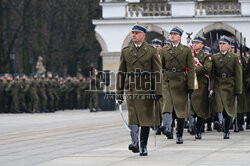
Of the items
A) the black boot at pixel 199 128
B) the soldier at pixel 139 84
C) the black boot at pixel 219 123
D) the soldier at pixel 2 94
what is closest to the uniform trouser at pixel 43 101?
the soldier at pixel 2 94

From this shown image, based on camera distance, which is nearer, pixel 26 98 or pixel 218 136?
pixel 218 136

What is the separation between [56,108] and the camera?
36.6 m

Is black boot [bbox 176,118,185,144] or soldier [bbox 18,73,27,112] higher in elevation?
soldier [bbox 18,73,27,112]

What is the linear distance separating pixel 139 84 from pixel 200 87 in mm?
4331

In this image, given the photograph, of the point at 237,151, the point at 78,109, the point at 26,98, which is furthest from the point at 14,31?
the point at 237,151

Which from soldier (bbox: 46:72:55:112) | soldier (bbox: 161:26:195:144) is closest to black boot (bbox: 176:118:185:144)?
soldier (bbox: 161:26:195:144)

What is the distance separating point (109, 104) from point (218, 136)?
18.1m

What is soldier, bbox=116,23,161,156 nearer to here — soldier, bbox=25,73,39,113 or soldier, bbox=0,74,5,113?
soldier, bbox=25,73,39,113

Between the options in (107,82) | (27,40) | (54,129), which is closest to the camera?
(54,129)

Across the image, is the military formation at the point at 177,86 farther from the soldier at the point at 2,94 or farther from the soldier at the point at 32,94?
the soldier at the point at 2,94

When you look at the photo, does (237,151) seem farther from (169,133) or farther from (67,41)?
(67,41)

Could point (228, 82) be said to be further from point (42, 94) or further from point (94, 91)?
point (42, 94)

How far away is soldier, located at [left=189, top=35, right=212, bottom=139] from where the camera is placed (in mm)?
16344

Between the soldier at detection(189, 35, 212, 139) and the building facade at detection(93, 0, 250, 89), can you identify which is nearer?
the soldier at detection(189, 35, 212, 139)
